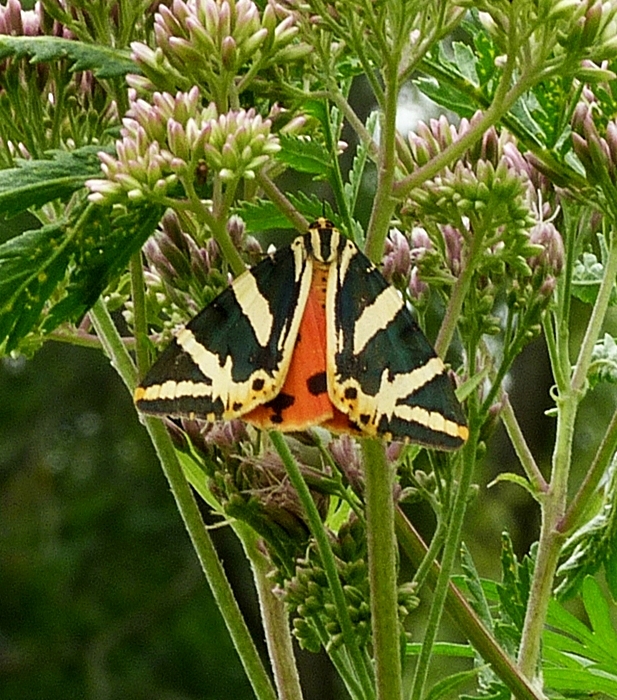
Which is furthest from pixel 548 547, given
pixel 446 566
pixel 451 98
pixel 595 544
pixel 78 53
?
pixel 78 53

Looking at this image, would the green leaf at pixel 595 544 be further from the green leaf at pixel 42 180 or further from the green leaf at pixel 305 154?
the green leaf at pixel 42 180

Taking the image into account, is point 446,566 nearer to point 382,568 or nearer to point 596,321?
point 382,568

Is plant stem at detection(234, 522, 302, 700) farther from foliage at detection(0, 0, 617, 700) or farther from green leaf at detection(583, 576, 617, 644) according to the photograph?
green leaf at detection(583, 576, 617, 644)

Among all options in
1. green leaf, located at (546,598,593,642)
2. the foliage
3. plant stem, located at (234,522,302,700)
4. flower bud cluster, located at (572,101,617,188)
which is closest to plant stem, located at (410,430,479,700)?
the foliage

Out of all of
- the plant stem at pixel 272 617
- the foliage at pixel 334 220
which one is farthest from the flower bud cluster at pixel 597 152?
the plant stem at pixel 272 617

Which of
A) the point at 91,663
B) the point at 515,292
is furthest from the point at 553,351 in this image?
the point at 91,663

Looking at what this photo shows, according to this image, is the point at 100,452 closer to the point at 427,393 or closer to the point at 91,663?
the point at 91,663
